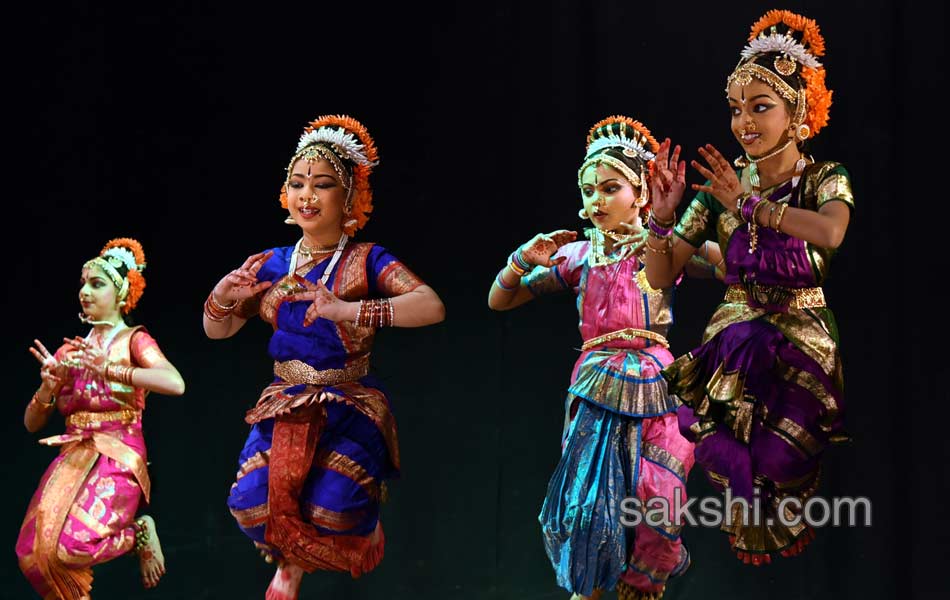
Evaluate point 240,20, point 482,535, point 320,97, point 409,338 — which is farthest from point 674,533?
point 240,20

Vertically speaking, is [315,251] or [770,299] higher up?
[315,251]

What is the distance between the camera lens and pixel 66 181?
214 inches

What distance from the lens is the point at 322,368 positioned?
4.10m

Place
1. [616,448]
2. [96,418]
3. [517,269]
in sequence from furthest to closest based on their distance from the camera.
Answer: [96,418], [517,269], [616,448]

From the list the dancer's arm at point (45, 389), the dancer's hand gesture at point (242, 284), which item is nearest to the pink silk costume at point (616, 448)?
the dancer's hand gesture at point (242, 284)

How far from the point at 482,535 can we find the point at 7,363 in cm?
216

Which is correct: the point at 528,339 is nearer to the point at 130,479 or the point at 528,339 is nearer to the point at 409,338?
the point at 409,338

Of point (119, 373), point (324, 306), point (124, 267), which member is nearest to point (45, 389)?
point (119, 373)

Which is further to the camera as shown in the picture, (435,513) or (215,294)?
(435,513)

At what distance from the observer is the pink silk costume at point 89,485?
181 inches

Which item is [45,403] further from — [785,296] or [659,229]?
[785,296]

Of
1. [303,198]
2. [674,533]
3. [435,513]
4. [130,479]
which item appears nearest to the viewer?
[674,533]

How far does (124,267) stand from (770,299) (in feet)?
8.42

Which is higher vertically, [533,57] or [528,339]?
[533,57]
